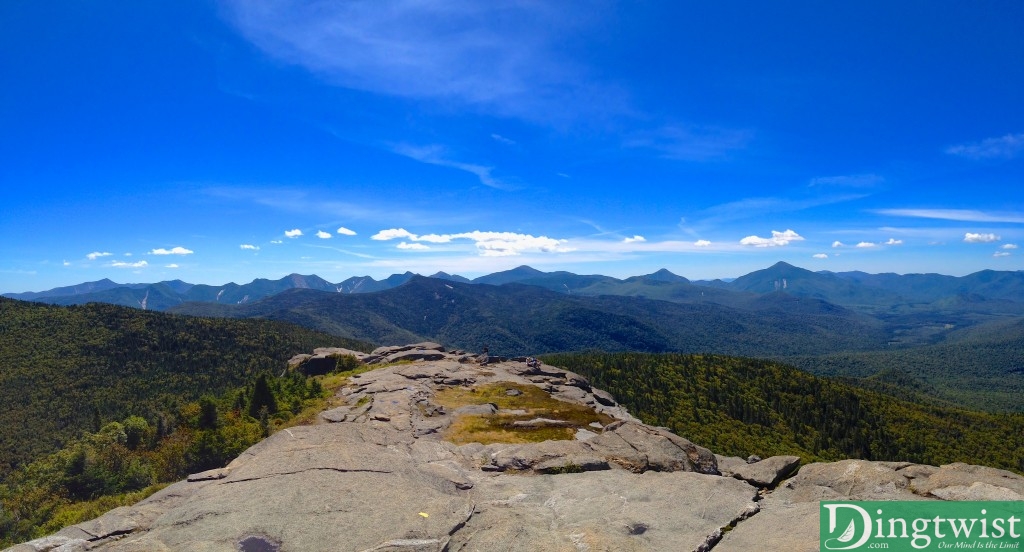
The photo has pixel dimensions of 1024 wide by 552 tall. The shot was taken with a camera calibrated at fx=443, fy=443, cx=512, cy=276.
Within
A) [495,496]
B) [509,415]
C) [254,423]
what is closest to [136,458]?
[254,423]

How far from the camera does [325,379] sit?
86750 mm

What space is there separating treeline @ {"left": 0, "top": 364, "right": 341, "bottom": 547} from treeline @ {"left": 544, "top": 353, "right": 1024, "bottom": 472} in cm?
11238

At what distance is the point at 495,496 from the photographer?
3000 cm

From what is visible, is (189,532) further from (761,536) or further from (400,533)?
(761,536)

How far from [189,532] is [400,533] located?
11141 millimetres

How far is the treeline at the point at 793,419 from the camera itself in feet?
473

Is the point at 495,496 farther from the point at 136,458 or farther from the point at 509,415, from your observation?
the point at 136,458

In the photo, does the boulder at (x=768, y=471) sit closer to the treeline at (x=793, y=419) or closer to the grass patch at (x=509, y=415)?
the grass patch at (x=509, y=415)

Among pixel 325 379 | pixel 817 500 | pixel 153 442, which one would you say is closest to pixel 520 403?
pixel 325 379

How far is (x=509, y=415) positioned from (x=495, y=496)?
30.2 metres

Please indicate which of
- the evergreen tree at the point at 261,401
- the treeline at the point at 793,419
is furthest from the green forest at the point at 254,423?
the treeline at the point at 793,419

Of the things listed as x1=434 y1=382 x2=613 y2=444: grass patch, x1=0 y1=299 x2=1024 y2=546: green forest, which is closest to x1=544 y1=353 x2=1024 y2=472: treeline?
x1=0 y1=299 x2=1024 y2=546: green forest

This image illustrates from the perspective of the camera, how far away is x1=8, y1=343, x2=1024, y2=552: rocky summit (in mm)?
22484

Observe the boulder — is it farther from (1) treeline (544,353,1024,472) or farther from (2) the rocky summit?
(1) treeline (544,353,1024,472)
